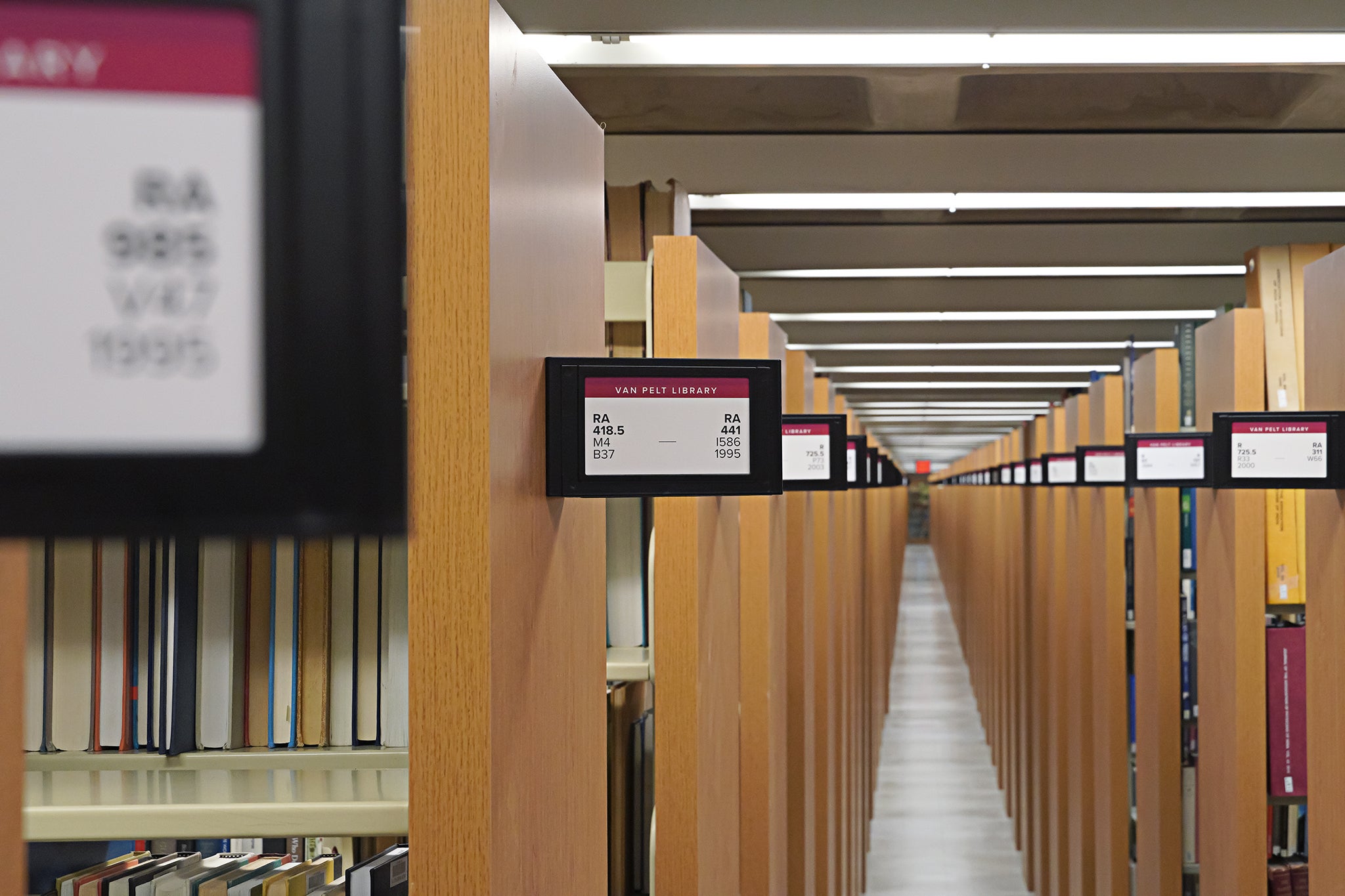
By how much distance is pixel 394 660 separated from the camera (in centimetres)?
128

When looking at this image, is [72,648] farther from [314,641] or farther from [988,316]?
[988,316]

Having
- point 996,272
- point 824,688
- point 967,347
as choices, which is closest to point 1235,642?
point 824,688

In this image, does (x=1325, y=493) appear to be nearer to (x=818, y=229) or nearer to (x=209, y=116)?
(x=209, y=116)

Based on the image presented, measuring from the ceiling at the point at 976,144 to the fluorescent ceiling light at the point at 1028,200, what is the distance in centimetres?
24

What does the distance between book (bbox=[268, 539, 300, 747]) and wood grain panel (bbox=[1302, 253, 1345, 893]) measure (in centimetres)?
168

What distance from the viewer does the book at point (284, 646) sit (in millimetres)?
1267

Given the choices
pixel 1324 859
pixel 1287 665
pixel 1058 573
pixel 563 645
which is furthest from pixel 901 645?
pixel 563 645

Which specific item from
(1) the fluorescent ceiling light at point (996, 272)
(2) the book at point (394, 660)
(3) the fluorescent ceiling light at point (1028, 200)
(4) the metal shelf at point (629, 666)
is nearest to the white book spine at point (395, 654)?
(2) the book at point (394, 660)

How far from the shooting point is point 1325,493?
203 cm

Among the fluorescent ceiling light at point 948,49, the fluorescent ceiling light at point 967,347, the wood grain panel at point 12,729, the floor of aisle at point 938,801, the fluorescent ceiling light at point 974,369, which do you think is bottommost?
the floor of aisle at point 938,801

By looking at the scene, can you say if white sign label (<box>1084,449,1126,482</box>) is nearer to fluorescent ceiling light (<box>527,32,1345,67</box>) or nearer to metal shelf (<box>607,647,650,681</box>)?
fluorescent ceiling light (<box>527,32,1345,67</box>)

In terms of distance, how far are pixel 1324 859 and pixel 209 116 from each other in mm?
2324

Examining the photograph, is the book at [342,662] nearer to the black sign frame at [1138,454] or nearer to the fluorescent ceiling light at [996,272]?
the black sign frame at [1138,454]

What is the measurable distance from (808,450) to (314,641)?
48.8 inches
